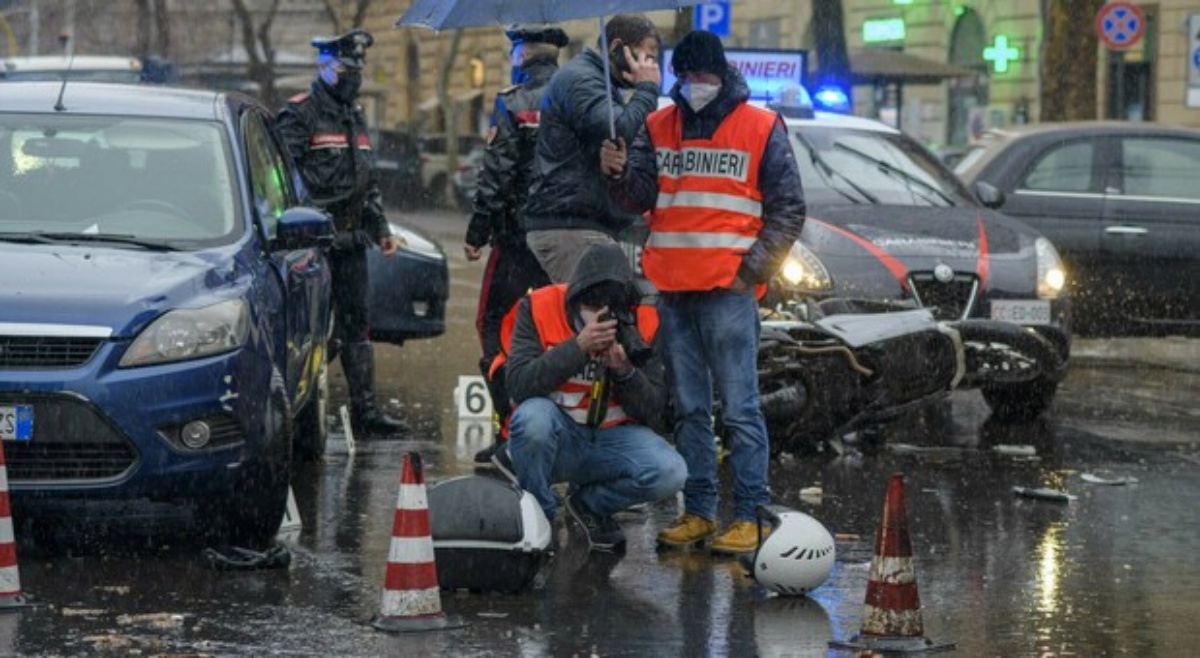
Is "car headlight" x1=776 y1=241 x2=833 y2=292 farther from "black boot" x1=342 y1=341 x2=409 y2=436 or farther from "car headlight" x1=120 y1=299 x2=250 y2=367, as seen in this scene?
"car headlight" x1=120 y1=299 x2=250 y2=367

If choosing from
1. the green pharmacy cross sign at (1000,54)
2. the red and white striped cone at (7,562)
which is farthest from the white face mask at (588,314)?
the green pharmacy cross sign at (1000,54)

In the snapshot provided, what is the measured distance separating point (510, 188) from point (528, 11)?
5.59 ft

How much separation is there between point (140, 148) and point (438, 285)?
5231mm

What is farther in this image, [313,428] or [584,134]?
[313,428]

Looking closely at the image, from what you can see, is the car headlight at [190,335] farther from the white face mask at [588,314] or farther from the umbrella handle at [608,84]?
the umbrella handle at [608,84]

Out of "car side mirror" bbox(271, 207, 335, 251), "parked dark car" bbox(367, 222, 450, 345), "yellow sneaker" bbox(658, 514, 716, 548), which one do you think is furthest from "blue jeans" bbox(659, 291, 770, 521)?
"parked dark car" bbox(367, 222, 450, 345)

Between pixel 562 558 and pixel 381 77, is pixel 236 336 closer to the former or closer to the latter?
pixel 562 558

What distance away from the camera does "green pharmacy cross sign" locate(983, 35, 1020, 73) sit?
135 ft

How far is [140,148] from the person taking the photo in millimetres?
9836

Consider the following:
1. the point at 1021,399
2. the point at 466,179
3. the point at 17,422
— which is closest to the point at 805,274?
the point at 1021,399

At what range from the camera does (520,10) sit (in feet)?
31.2

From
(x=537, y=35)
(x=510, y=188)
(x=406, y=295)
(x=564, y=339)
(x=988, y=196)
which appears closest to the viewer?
(x=564, y=339)

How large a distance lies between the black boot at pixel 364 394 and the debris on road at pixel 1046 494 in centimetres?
325

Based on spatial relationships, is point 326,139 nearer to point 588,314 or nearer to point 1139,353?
point 588,314
